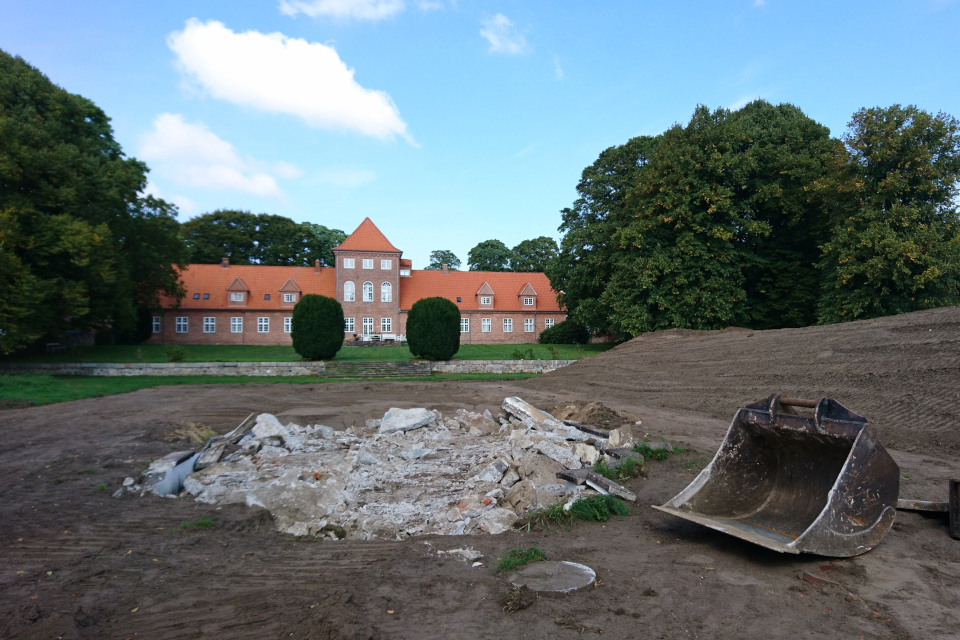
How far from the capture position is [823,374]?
13461 mm

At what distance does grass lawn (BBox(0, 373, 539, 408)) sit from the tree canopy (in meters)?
37.2

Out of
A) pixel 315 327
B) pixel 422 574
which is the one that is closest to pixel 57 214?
pixel 315 327

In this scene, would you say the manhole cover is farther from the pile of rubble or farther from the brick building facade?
the brick building facade

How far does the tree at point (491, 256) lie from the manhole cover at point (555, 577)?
6991 centimetres

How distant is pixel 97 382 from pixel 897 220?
117ft

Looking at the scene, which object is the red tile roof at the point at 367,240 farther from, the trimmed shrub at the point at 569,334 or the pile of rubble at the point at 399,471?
the pile of rubble at the point at 399,471

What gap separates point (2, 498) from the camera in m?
7.20

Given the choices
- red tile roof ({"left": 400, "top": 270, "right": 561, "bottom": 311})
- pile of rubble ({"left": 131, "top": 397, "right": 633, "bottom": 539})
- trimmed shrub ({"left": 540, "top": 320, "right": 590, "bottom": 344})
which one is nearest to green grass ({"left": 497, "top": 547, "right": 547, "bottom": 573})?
pile of rubble ({"left": 131, "top": 397, "right": 633, "bottom": 539})

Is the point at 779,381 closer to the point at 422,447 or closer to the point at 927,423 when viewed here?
the point at 927,423

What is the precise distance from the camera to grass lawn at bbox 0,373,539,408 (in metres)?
17.5

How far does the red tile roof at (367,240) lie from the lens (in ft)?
163

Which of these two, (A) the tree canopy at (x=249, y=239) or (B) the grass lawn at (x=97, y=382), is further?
(A) the tree canopy at (x=249, y=239)

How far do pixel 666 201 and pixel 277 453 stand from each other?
2468 centimetres

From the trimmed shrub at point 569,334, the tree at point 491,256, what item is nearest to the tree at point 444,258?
the tree at point 491,256
